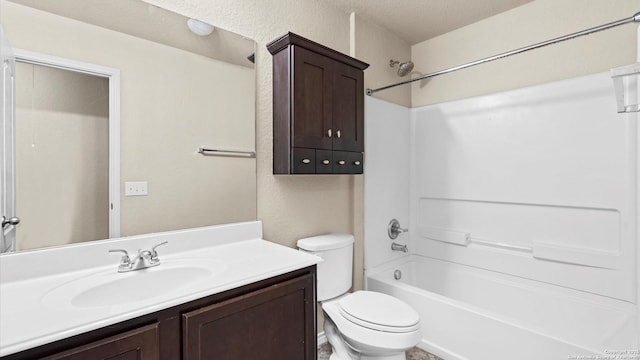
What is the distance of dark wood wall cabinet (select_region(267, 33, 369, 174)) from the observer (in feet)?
5.34

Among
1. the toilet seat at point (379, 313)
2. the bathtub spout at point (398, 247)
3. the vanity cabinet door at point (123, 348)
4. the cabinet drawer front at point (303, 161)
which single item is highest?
the cabinet drawer front at point (303, 161)

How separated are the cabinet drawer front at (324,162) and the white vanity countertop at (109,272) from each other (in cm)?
49

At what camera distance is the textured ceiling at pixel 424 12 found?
2104 mm

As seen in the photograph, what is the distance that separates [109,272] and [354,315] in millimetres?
1130

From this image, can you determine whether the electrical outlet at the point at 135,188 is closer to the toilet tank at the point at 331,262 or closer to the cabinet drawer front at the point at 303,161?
the cabinet drawer front at the point at 303,161

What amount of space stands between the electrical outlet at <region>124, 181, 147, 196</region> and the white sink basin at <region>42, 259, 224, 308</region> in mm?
310

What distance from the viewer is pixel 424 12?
87.4 inches

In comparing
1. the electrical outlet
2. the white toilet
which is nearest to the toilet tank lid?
the white toilet

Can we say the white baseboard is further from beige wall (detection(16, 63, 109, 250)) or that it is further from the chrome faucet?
beige wall (detection(16, 63, 109, 250))

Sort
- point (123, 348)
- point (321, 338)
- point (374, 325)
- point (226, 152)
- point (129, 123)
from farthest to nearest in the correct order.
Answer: point (321, 338) → point (226, 152) → point (374, 325) → point (129, 123) → point (123, 348)

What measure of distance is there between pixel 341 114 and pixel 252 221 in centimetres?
85

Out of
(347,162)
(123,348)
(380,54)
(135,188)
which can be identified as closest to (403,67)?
(380,54)

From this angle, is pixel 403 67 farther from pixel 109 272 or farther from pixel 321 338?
pixel 109 272

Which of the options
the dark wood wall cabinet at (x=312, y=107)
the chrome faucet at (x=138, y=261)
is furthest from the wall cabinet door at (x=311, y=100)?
the chrome faucet at (x=138, y=261)
